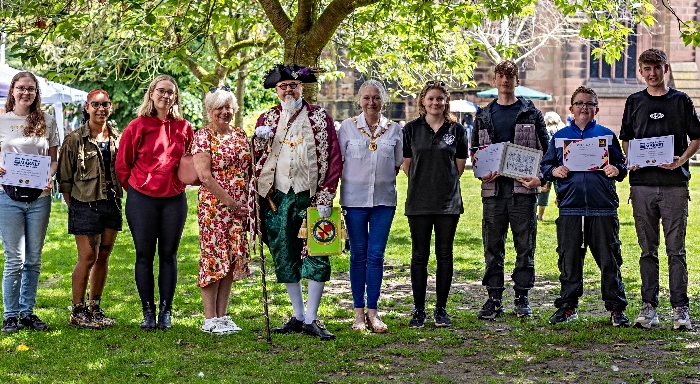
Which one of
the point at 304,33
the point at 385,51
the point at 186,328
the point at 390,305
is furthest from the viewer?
the point at 385,51

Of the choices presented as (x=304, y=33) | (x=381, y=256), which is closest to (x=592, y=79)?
(x=304, y=33)

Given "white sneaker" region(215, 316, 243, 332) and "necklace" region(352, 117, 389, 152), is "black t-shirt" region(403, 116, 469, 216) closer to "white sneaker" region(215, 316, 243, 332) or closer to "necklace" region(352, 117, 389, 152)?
"necklace" region(352, 117, 389, 152)

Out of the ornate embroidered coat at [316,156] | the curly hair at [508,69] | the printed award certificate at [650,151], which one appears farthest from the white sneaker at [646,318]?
the ornate embroidered coat at [316,156]

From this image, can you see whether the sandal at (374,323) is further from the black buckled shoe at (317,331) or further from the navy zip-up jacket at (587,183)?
the navy zip-up jacket at (587,183)

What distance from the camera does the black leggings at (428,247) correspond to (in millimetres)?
8508

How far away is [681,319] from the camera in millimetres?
8352

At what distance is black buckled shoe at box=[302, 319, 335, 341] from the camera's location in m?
8.05

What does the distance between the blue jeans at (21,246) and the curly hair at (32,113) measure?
1.76 feet

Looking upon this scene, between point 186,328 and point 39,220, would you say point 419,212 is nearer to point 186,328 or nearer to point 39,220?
point 186,328

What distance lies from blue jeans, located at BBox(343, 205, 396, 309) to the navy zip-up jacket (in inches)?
58.7

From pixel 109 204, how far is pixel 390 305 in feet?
9.89

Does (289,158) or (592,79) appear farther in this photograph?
(592,79)

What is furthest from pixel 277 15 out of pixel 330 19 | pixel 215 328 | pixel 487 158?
pixel 215 328

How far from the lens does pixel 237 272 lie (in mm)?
8195
